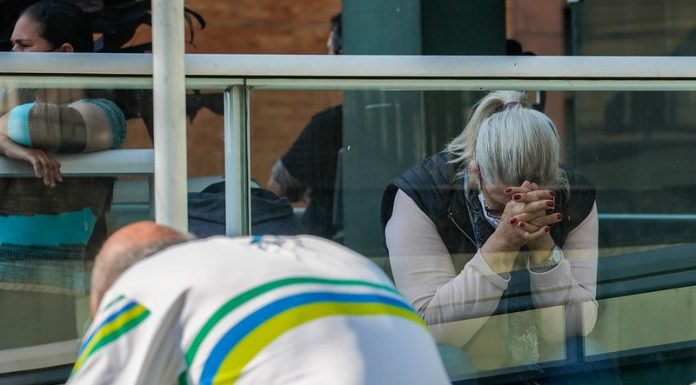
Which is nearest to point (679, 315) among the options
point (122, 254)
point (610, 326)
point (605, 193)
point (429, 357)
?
point (610, 326)

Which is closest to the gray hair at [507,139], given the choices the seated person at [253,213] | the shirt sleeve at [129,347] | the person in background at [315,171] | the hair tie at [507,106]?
the hair tie at [507,106]

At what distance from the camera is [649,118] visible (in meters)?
3.00

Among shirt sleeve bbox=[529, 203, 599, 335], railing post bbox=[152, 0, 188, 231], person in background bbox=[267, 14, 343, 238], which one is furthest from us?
shirt sleeve bbox=[529, 203, 599, 335]

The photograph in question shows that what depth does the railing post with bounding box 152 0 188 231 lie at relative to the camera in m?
2.26

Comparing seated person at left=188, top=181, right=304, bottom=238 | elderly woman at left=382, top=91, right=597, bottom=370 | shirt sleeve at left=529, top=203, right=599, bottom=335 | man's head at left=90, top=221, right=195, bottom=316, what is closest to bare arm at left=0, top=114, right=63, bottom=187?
seated person at left=188, top=181, right=304, bottom=238

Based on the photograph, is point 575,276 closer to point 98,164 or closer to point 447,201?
point 447,201

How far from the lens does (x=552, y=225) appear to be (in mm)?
2965

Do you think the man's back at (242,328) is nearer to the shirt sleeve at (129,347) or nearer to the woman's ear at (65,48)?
the shirt sleeve at (129,347)

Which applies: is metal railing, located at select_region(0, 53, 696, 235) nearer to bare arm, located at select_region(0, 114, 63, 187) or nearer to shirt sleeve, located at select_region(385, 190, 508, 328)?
bare arm, located at select_region(0, 114, 63, 187)

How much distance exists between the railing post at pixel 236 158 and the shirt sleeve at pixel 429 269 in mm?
436

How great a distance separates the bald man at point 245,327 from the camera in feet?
5.48

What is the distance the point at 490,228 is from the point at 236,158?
0.68 metres

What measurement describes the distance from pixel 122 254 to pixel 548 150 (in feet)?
4.53

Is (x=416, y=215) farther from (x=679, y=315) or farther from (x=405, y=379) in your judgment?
(x=405, y=379)
